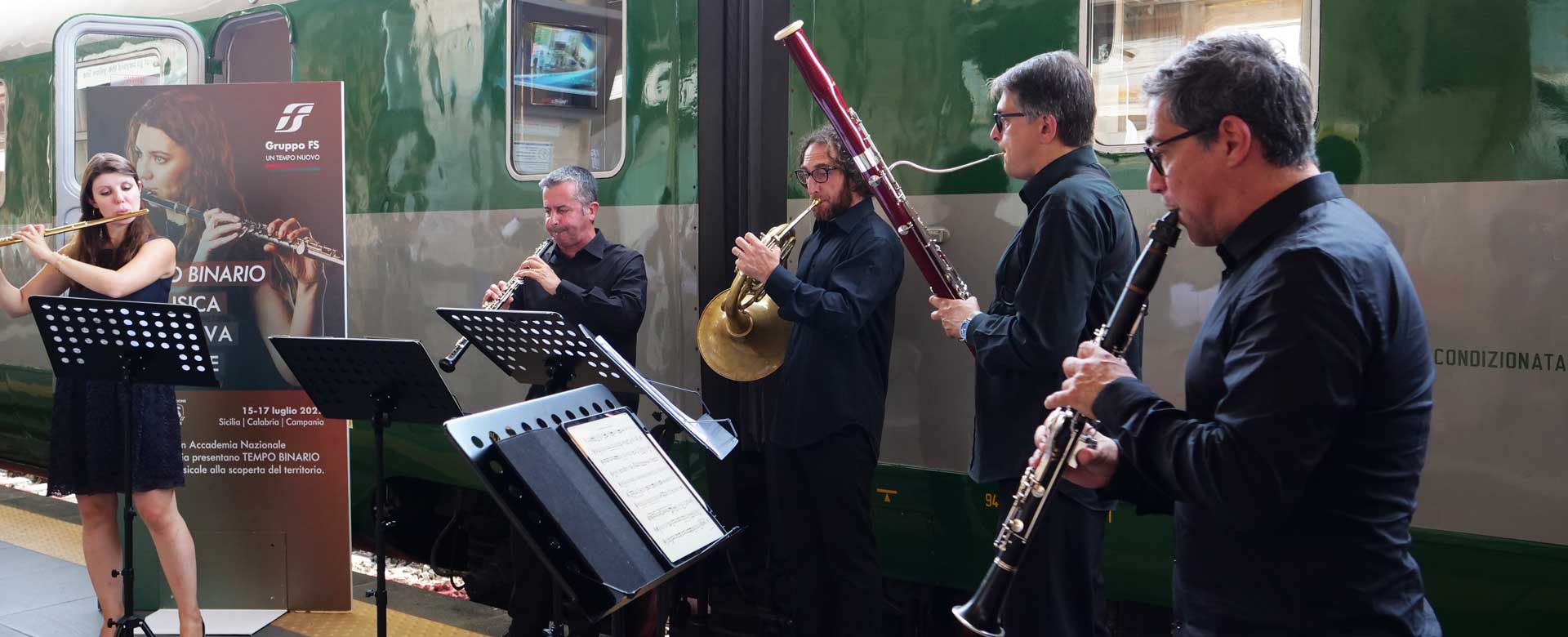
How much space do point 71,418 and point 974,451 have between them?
334cm

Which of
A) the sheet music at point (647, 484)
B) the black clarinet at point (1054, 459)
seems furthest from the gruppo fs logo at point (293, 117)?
the black clarinet at point (1054, 459)

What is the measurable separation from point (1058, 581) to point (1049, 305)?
2.20 feet

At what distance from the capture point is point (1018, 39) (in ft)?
11.6

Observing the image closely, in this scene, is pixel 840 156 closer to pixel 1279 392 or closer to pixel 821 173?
pixel 821 173

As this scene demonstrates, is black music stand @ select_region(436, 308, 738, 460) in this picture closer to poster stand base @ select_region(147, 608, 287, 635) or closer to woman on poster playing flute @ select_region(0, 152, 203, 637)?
woman on poster playing flute @ select_region(0, 152, 203, 637)

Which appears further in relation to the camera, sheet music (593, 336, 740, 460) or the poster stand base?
the poster stand base

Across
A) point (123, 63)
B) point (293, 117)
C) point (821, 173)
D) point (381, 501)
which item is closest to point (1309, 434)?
point (821, 173)

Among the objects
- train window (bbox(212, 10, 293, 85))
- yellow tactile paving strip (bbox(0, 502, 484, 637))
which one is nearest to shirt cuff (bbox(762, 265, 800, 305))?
yellow tactile paving strip (bbox(0, 502, 484, 637))

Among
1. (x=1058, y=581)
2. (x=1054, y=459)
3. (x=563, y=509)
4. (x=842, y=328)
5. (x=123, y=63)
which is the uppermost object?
(x=123, y=63)

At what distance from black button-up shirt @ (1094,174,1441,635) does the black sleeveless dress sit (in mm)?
3809

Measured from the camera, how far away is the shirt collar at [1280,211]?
1.74 m

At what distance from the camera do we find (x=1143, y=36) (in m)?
3.29

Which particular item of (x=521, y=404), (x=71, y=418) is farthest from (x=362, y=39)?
(x=521, y=404)

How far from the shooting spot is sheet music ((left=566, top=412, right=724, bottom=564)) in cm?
250
